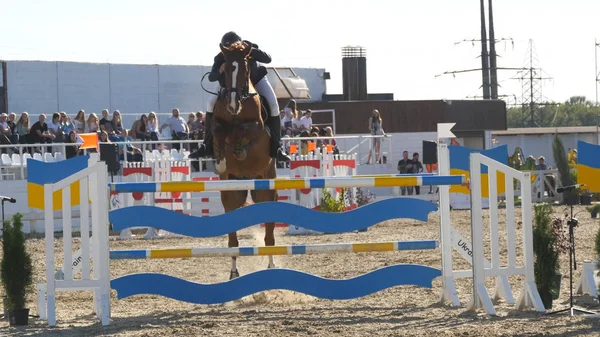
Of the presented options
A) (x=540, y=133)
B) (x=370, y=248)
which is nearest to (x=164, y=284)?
(x=370, y=248)

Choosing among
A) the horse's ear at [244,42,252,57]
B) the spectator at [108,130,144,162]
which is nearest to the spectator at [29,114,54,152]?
the spectator at [108,130,144,162]

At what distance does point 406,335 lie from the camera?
6.49m

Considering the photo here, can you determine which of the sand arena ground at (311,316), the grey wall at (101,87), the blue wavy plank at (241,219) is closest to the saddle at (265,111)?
the sand arena ground at (311,316)

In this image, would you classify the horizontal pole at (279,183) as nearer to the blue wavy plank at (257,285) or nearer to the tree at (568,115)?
the blue wavy plank at (257,285)

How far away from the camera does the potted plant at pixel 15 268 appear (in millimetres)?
7348

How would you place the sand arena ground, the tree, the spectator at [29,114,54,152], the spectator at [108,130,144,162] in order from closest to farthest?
the sand arena ground
the spectator at [29,114,54,152]
the spectator at [108,130,144,162]
the tree

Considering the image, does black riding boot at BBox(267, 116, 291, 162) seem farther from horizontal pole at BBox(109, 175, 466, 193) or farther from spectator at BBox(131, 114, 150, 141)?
spectator at BBox(131, 114, 150, 141)

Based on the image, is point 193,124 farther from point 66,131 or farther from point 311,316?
point 311,316

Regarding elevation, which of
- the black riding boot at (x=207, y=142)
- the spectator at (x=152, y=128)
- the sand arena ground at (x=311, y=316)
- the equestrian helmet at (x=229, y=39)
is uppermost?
the equestrian helmet at (x=229, y=39)

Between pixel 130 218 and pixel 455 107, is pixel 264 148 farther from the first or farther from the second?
pixel 455 107

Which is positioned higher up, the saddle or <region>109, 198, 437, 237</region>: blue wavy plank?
the saddle

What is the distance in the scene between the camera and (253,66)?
1009 cm

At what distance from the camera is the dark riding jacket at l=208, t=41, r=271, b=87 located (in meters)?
9.60

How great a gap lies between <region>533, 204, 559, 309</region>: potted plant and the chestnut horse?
270cm
